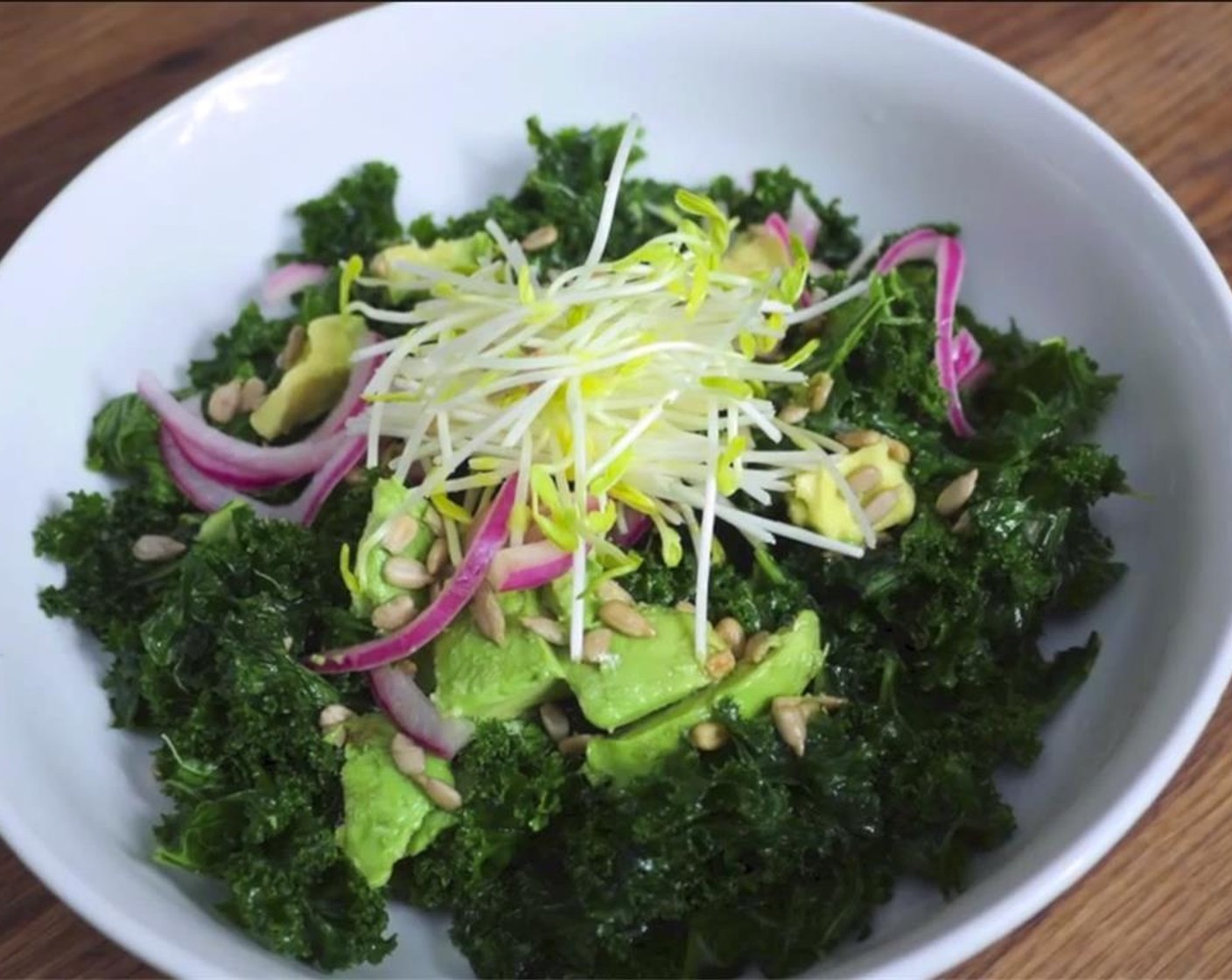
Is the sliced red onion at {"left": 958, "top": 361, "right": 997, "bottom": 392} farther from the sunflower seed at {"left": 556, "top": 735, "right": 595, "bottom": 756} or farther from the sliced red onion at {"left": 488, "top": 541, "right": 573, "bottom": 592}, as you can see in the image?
the sunflower seed at {"left": 556, "top": 735, "right": 595, "bottom": 756}

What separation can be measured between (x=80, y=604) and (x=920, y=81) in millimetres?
1913

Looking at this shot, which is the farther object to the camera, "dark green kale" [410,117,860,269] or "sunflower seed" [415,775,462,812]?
"dark green kale" [410,117,860,269]

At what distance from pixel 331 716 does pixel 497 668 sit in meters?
0.28

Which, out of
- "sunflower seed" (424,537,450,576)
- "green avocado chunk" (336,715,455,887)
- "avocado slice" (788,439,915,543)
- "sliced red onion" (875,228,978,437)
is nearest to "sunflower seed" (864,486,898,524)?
"avocado slice" (788,439,915,543)

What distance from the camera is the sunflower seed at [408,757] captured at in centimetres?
189

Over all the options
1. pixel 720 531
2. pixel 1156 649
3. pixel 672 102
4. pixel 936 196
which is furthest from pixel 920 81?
pixel 1156 649

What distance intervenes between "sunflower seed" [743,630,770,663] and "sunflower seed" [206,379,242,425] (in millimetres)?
1096

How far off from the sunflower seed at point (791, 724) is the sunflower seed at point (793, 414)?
506 millimetres

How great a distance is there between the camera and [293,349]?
8.13 feet

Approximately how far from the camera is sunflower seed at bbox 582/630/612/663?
1917 millimetres

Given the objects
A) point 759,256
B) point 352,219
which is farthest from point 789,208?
point 352,219

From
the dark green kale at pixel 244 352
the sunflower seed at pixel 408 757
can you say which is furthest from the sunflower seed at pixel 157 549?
the sunflower seed at pixel 408 757

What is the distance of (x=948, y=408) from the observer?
233cm

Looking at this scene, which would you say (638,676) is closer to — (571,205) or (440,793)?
(440,793)
